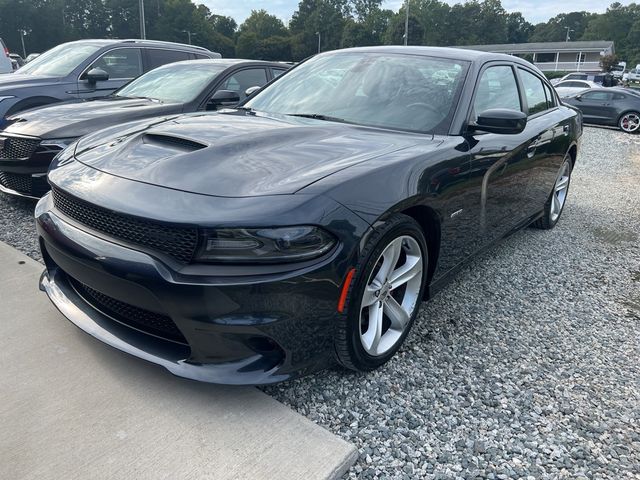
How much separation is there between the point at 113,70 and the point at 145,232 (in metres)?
5.49

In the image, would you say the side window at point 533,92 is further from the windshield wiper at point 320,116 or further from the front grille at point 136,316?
the front grille at point 136,316

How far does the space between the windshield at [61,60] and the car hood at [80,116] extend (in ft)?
5.31

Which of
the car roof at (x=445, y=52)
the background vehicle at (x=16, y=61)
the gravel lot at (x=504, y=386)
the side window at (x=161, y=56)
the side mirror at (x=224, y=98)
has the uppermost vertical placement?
the background vehicle at (x=16, y=61)

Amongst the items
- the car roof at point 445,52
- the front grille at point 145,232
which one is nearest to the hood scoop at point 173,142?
the front grille at point 145,232

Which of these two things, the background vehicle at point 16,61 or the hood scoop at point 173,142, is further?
the background vehicle at point 16,61

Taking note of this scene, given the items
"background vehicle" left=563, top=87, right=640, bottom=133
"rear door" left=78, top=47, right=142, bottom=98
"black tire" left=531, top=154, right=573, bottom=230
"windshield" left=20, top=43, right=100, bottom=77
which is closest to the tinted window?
"background vehicle" left=563, top=87, right=640, bottom=133

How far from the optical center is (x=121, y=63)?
6617 millimetres

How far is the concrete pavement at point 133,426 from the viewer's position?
1795 mm

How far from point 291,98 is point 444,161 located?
127 centimetres

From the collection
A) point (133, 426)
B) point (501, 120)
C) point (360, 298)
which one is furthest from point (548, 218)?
point (133, 426)

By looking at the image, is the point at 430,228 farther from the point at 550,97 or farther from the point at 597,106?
the point at 597,106

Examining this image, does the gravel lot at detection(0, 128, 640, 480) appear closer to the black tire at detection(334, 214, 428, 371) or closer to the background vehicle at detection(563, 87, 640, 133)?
A: the black tire at detection(334, 214, 428, 371)

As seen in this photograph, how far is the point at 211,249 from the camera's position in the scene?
187cm

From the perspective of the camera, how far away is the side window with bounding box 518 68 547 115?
13.3 feet
